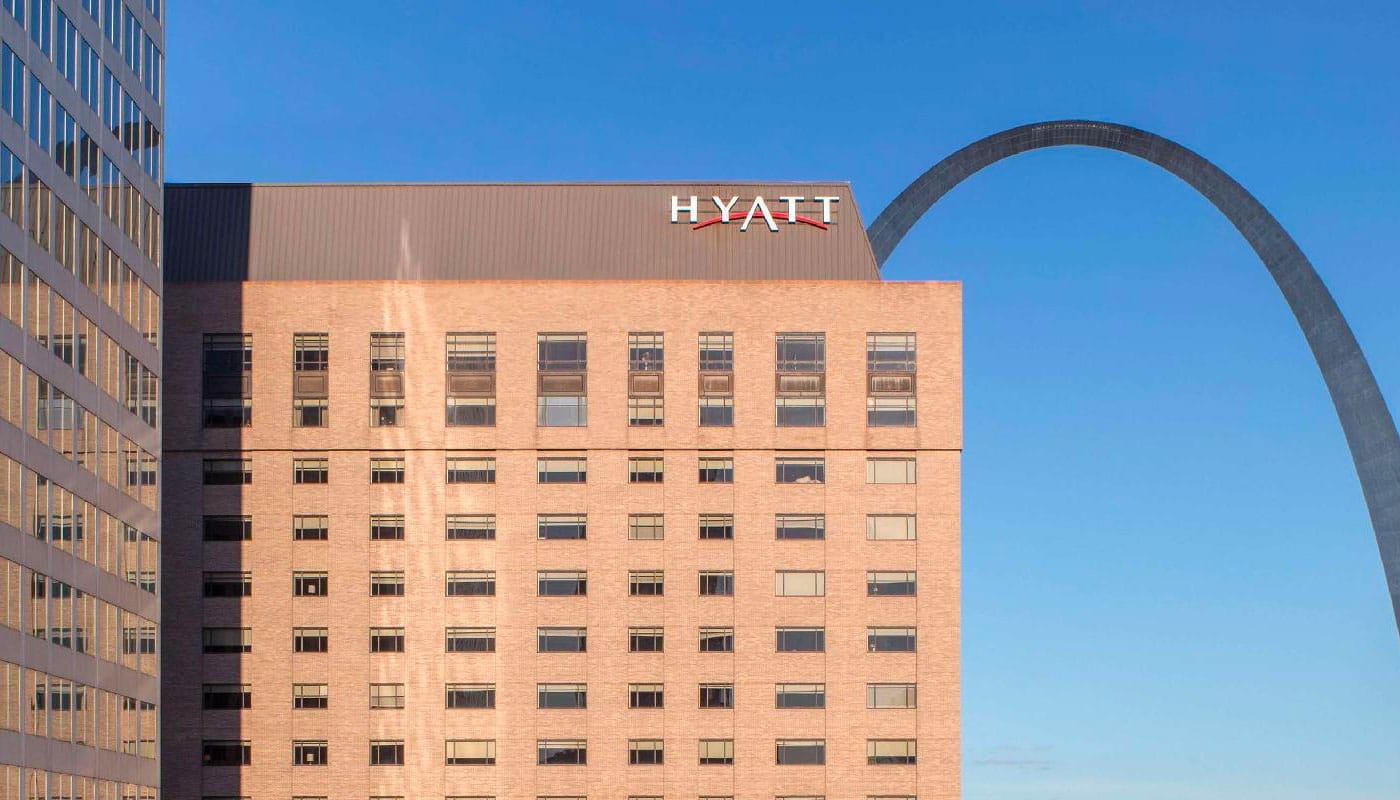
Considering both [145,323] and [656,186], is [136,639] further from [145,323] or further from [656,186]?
[656,186]

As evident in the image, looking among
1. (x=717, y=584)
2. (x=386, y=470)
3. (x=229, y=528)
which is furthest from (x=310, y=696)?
(x=717, y=584)

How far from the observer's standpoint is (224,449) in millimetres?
107062

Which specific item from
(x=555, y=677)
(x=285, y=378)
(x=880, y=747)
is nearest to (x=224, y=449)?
(x=285, y=378)

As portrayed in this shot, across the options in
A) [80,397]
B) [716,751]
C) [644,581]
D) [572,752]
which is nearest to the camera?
[80,397]

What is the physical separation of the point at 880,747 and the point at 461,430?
91.8ft

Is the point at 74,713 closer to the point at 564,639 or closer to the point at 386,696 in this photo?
the point at 386,696

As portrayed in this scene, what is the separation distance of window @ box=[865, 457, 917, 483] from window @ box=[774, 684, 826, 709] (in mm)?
11607

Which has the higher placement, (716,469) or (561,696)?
(716,469)

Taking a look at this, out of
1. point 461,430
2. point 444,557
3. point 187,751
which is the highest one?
point 461,430

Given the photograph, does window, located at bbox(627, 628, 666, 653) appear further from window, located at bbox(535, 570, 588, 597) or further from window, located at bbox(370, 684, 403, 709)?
window, located at bbox(370, 684, 403, 709)

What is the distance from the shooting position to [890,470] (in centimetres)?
10812

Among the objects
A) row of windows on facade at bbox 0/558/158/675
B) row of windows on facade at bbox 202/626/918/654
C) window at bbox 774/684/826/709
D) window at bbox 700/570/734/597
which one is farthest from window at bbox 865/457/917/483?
row of windows on facade at bbox 0/558/158/675

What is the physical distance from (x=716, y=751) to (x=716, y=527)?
1187cm

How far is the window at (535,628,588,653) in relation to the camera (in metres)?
106
